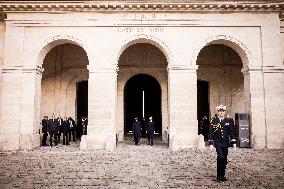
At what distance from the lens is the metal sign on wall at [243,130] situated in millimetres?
14875

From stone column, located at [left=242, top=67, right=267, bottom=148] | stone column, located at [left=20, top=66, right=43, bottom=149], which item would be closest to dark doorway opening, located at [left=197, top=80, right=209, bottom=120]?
stone column, located at [left=242, top=67, right=267, bottom=148]

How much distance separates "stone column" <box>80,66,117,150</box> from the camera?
1469 cm

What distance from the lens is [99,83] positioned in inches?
599

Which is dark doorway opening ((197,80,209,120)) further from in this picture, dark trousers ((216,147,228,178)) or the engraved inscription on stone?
dark trousers ((216,147,228,178))

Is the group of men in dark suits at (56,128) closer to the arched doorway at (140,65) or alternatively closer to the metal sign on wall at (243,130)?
the arched doorway at (140,65)

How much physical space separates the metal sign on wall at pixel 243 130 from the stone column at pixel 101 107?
268 inches

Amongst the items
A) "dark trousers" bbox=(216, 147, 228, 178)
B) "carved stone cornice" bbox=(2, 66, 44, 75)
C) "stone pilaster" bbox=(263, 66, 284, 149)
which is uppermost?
"carved stone cornice" bbox=(2, 66, 44, 75)

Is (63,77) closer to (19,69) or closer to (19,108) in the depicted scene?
(19,69)

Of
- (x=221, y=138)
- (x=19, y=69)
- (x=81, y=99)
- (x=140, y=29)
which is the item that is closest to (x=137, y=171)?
(x=221, y=138)

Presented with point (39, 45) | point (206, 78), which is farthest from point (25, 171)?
point (206, 78)

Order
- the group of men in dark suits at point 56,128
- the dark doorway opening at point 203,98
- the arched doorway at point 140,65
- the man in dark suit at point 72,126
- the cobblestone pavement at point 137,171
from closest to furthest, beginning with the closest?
the cobblestone pavement at point 137,171
the group of men in dark suits at point 56,128
the man in dark suit at point 72,126
the arched doorway at point 140,65
the dark doorway opening at point 203,98

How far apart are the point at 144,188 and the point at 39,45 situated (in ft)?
38.4

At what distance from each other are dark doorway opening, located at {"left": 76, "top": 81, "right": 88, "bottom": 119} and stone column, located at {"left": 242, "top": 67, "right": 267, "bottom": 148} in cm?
1217

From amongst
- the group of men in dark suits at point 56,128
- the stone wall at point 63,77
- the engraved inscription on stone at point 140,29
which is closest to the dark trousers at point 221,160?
the engraved inscription on stone at point 140,29
